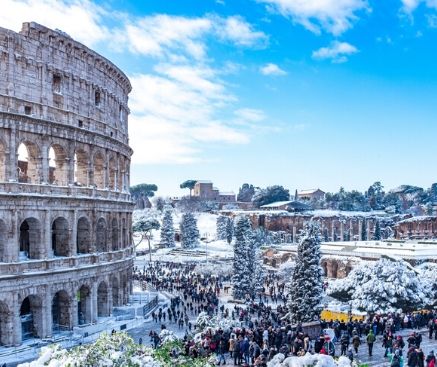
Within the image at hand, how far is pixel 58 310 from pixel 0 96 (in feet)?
37.7

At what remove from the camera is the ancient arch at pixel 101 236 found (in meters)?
30.8

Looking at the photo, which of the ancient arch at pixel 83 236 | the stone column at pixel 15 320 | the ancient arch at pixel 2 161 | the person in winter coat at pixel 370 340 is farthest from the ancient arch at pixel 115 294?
the person in winter coat at pixel 370 340

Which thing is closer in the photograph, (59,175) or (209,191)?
(59,175)

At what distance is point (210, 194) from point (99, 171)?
123533mm

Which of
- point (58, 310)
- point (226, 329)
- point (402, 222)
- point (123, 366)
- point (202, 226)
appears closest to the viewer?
point (123, 366)

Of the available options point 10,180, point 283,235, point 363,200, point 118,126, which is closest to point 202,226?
point 283,235

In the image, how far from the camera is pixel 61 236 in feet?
91.4

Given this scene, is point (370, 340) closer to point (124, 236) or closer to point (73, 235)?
point (73, 235)

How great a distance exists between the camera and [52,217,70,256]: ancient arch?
27.7 metres

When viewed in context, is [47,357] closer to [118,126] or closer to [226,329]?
[226,329]

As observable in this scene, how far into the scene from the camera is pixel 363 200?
13188 centimetres

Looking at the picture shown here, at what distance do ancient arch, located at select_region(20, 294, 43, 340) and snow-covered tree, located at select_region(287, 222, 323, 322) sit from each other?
14720 millimetres

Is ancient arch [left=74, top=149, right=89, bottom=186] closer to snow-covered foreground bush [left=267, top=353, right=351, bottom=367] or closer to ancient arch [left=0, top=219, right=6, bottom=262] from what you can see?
ancient arch [left=0, top=219, right=6, bottom=262]

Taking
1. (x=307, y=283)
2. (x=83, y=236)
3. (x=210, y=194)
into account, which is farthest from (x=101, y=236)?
(x=210, y=194)
